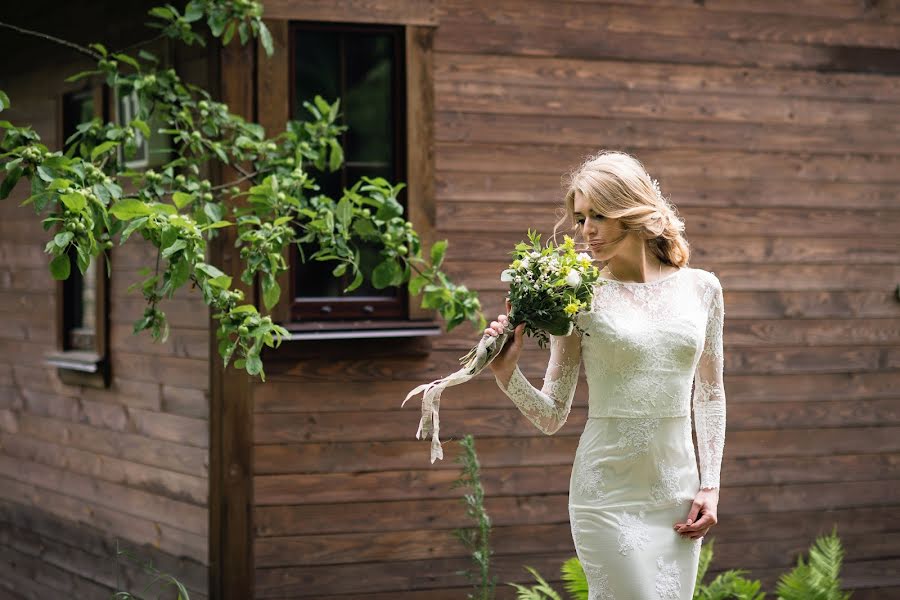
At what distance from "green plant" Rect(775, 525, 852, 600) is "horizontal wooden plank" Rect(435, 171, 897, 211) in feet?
5.82

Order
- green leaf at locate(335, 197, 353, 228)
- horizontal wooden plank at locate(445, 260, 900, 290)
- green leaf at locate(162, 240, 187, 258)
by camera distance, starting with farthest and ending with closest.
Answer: horizontal wooden plank at locate(445, 260, 900, 290)
green leaf at locate(335, 197, 353, 228)
green leaf at locate(162, 240, 187, 258)

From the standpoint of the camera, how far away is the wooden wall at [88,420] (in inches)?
243

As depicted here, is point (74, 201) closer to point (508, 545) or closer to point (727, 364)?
point (508, 545)

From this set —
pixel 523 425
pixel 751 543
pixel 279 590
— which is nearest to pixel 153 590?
pixel 279 590

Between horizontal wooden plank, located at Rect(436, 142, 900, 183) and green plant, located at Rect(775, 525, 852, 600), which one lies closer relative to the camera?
green plant, located at Rect(775, 525, 852, 600)

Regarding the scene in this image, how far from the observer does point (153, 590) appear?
255 inches

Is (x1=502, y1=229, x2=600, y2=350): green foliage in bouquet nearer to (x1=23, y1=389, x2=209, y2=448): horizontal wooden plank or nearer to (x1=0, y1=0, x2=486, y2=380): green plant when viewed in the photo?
(x1=0, y1=0, x2=486, y2=380): green plant

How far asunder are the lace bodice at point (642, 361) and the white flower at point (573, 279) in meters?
0.16

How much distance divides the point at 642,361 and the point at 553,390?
0.89 feet

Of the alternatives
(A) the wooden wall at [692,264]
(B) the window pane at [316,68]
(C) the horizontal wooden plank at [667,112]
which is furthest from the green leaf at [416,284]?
(B) the window pane at [316,68]

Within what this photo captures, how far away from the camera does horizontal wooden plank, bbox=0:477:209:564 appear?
6.16 meters

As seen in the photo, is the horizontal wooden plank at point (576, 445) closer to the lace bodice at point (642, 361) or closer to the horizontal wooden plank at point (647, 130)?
the horizontal wooden plank at point (647, 130)

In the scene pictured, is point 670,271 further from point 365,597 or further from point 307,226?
point 365,597

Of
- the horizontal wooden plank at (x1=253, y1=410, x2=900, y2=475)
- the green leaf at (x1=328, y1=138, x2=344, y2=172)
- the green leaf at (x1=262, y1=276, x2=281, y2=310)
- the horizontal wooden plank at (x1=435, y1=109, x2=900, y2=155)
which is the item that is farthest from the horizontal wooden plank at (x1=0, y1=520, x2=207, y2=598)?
the horizontal wooden plank at (x1=435, y1=109, x2=900, y2=155)
